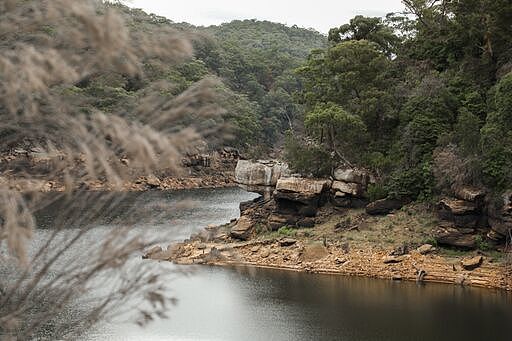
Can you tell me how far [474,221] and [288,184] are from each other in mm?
7902

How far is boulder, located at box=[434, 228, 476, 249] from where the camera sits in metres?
23.5

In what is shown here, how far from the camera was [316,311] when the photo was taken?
19.3 m

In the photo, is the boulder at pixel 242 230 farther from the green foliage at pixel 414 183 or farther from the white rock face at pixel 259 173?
the green foliage at pixel 414 183

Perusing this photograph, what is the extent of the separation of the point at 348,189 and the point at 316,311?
963 cm

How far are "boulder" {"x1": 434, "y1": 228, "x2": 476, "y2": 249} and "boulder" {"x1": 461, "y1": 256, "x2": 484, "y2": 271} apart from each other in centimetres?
78

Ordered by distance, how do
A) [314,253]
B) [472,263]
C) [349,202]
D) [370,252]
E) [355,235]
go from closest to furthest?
[472,263]
[370,252]
[314,253]
[355,235]
[349,202]

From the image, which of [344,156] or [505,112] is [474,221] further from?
[344,156]

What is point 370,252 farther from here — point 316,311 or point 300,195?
point 316,311

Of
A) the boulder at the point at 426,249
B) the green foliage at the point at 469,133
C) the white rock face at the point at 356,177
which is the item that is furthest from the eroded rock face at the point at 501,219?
the white rock face at the point at 356,177

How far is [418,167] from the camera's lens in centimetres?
2673

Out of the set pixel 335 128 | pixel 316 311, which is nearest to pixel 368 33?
pixel 335 128

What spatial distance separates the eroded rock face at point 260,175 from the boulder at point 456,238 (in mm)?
8738

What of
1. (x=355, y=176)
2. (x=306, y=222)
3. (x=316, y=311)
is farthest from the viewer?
(x=355, y=176)

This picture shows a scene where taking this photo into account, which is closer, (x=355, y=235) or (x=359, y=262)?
(x=359, y=262)
